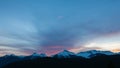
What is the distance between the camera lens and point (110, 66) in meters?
48.6

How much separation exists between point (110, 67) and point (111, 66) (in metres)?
0.31

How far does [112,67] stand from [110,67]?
596mm

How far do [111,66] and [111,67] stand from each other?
0.36m

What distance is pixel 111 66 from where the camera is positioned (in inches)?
1902

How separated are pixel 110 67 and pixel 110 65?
70 cm

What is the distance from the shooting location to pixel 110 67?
4831cm

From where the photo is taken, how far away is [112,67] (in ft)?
157

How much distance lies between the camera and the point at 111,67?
157 ft

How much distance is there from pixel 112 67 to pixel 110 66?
2.71 ft

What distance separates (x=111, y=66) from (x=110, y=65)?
2.01 ft
